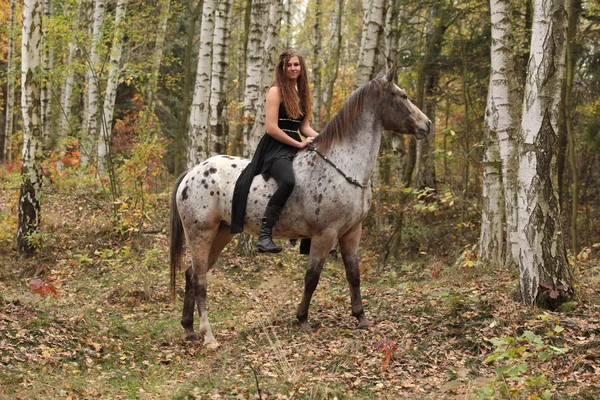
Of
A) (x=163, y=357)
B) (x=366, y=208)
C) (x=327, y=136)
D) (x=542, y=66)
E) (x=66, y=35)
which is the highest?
(x=66, y=35)

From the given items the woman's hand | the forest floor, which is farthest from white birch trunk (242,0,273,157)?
the woman's hand

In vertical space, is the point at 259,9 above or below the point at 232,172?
above

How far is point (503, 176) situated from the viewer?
29.3 ft

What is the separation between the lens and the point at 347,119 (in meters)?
6.89

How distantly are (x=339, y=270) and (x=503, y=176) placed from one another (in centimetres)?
387

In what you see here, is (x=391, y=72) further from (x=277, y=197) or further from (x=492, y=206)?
(x=492, y=206)

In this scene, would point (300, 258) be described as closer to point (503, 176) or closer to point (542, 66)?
point (503, 176)

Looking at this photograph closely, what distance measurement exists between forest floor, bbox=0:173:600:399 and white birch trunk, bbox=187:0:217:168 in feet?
9.97

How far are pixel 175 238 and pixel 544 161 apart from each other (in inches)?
180

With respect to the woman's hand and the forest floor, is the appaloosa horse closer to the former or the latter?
the woman's hand

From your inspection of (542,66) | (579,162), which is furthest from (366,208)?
(579,162)

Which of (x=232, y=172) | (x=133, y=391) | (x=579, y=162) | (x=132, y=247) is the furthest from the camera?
(x=579, y=162)

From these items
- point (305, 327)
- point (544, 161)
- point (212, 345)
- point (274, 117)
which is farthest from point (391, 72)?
point (212, 345)

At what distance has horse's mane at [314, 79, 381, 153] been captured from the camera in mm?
6859
